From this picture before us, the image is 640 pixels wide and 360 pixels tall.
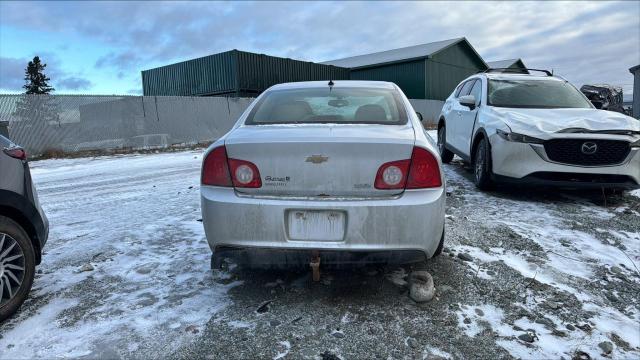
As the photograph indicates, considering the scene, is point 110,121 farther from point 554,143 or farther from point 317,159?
point 317,159

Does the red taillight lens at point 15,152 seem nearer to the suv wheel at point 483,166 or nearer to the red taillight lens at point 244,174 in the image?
the red taillight lens at point 244,174

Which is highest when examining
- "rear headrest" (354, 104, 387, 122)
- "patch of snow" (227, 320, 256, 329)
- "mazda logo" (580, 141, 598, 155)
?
"rear headrest" (354, 104, 387, 122)

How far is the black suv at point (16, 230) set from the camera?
279 cm

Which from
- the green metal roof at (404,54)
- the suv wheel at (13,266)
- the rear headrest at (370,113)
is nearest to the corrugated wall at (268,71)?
the green metal roof at (404,54)

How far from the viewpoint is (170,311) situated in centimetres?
289

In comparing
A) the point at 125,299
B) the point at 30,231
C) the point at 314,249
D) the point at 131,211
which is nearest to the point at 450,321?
the point at 314,249

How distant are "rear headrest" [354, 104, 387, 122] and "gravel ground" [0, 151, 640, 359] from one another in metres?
1.21

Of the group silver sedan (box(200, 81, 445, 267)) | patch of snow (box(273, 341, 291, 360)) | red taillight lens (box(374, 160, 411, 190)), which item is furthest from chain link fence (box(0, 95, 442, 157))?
red taillight lens (box(374, 160, 411, 190))

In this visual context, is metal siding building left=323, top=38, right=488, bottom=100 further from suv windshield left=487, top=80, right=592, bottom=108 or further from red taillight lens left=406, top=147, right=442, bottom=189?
red taillight lens left=406, top=147, right=442, bottom=189

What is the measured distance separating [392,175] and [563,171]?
344 centimetres

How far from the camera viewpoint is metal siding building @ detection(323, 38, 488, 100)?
3369 cm

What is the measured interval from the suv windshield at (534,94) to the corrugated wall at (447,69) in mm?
27327

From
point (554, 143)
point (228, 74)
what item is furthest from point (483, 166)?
point (228, 74)

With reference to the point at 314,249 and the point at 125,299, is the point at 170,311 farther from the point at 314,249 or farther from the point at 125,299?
the point at 314,249
